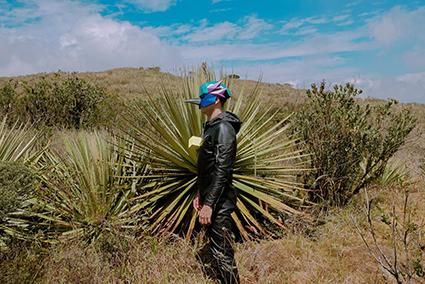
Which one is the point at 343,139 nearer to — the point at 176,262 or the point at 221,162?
the point at 221,162

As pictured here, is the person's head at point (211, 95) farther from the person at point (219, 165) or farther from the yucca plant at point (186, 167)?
the yucca plant at point (186, 167)

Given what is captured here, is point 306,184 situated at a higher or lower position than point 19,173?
lower

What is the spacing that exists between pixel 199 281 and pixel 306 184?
2.48 meters

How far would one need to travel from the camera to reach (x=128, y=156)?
5.18 m

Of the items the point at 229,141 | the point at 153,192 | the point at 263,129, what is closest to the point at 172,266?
the point at 153,192

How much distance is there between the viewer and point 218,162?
357 centimetres

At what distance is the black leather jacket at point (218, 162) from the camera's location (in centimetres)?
354

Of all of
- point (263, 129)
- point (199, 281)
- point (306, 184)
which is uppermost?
point (263, 129)

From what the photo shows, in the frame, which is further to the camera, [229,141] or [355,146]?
[355,146]

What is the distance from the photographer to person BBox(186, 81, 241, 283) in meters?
3.60

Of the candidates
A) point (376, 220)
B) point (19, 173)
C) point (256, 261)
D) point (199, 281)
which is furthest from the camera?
point (376, 220)

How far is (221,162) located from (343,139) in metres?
2.79

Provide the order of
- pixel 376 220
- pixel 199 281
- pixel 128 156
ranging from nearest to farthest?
1. pixel 199 281
2. pixel 128 156
3. pixel 376 220

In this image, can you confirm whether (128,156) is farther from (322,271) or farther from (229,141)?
(322,271)
